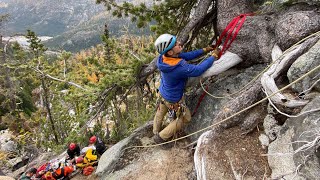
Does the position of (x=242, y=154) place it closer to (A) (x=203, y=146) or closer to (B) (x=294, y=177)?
(A) (x=203, y=146)

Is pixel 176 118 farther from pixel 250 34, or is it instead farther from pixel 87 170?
pixel 87 170

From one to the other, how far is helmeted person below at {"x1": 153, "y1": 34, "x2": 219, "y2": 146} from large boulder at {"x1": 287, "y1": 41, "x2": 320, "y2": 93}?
4.98 ft

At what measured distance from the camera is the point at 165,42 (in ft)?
16.5

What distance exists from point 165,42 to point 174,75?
649 mm

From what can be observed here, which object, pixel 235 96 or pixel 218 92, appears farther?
pixel 218 92

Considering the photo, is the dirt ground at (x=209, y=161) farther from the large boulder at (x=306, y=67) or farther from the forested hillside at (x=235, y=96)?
the large boulder at (x=306, y=67)

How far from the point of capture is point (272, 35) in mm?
5410

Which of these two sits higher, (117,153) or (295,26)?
(295,26)

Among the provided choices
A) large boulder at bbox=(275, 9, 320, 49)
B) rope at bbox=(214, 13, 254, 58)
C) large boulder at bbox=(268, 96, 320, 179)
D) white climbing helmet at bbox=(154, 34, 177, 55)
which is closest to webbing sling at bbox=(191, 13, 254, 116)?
rope at bbox=(214, 13, 254, 58)

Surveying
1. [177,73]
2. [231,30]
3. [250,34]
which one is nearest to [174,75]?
[177,73]

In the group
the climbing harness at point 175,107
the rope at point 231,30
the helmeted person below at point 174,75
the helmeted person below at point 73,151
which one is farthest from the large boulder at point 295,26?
the helmeted person below at point 73,151

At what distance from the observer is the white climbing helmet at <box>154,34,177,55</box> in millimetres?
5002

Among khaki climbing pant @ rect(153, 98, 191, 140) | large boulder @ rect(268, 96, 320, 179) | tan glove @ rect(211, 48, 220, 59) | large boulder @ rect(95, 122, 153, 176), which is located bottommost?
large boulder @ rect(95, 122, 153, 176)

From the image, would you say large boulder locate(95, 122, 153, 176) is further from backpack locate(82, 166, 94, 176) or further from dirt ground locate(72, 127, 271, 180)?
backpack locate(82, 166, 94, 176)
